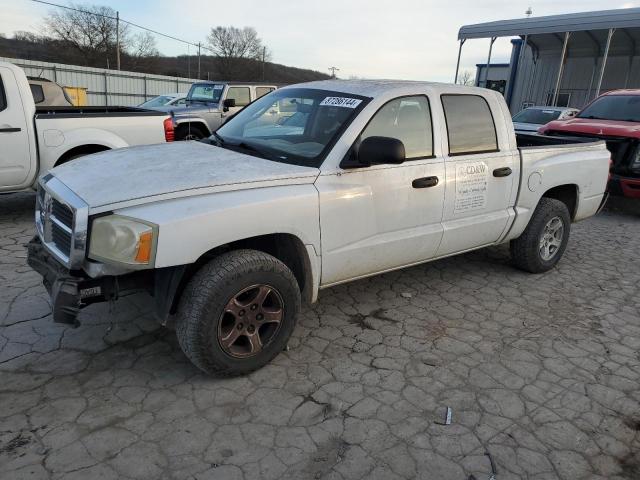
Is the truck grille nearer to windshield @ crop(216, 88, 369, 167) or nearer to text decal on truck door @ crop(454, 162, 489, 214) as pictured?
windshield @ crop(216, 88, 369, 167)

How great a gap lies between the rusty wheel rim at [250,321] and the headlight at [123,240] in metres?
0.56

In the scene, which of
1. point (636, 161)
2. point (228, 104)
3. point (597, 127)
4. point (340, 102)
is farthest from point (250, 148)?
point (228, 104)

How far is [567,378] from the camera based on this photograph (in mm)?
3262

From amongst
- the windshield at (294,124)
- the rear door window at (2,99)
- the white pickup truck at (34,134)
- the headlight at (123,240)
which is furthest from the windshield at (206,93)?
the headlight at (123,240)

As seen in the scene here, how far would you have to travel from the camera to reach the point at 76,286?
268 cm

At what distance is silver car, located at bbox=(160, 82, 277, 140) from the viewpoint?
11508mm

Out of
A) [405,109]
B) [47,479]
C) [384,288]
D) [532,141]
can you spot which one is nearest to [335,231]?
[405,109]

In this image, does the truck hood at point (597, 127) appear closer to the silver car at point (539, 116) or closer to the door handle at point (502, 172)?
the silver car at point (539, 116)

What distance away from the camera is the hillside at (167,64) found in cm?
4053

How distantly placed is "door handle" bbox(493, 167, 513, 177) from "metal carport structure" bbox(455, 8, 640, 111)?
14679 millimetres

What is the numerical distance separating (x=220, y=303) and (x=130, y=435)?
814 millimetres

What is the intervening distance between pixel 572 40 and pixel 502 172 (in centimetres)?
2177

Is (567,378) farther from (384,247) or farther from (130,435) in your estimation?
(130,435)

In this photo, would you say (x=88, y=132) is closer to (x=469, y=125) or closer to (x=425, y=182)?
(x=425, y=182)
